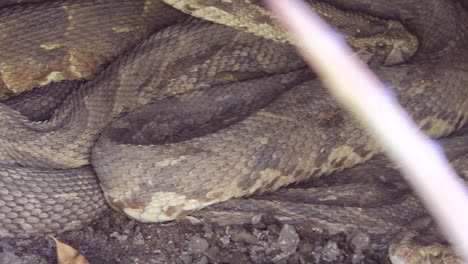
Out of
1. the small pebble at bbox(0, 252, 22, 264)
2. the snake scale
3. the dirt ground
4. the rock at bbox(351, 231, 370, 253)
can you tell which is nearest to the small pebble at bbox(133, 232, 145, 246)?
the dirt ground

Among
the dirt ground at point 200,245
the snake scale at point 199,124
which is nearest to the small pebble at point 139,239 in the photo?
the dirt ground at point 200,245

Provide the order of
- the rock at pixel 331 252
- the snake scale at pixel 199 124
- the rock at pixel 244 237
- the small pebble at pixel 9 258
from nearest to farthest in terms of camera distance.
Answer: the small pebble at pixel 9 258
the rock at pixel 331 252
the rock at pixel 244 237
the snake scale at pixel 199 124

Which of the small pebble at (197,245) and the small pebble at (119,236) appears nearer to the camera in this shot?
the small pebble at (197,245)

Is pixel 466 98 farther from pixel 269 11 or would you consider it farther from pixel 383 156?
pixel 269 11

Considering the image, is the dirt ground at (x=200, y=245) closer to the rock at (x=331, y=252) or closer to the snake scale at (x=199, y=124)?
the rock at (x=331, y=252)

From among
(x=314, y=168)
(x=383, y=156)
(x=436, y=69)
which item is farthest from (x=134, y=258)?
(x=436, y=69)
